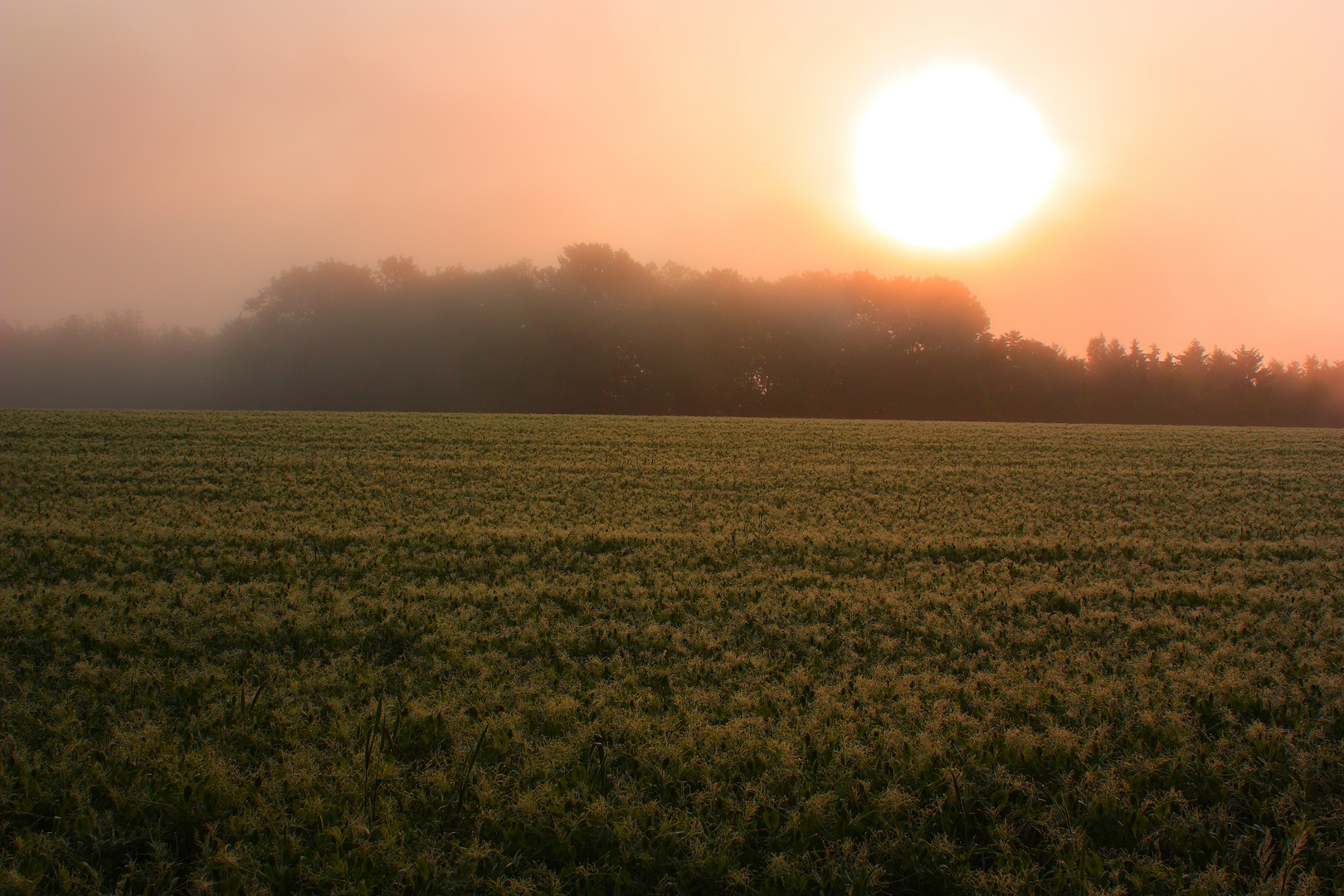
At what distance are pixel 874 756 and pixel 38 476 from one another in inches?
459

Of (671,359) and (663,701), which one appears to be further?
(671,359)

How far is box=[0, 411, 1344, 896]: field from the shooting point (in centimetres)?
228

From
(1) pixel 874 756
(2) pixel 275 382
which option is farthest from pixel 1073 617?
(2) pixel 275 382

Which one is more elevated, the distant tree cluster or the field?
the distant tree cluster

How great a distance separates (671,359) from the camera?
40.7 metres

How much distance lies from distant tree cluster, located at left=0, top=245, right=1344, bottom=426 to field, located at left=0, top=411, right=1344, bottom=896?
33.4 m

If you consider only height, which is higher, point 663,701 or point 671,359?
point 671,359

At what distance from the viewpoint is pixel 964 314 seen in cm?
4216

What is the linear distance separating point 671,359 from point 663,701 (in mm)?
38024

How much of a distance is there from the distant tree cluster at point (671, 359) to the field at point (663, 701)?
33.4 meters

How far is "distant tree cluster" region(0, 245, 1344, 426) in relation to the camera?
39000mm

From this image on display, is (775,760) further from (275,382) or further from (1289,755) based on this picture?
(275,382)

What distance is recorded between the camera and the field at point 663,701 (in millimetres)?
2279

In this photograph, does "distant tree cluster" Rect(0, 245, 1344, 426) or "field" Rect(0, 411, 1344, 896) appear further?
"distant tree cluster" Rect(0, 245, 1344, 426)
